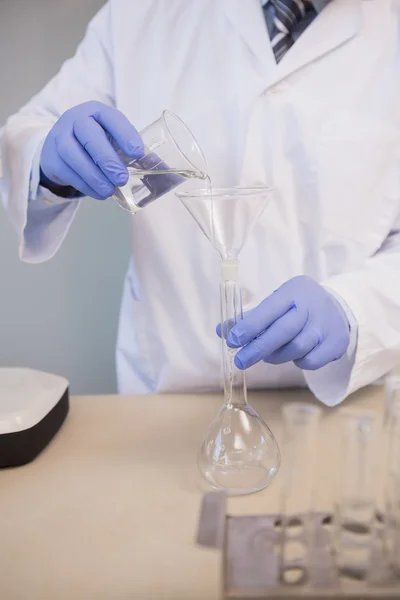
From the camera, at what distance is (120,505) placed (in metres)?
0.70

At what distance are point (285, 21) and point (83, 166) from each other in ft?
1.50

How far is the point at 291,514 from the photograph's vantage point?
0.52 m

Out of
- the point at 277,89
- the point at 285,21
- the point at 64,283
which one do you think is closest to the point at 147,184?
the point at 277,89

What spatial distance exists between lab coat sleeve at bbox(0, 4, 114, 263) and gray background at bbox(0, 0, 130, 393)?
0.40 meters

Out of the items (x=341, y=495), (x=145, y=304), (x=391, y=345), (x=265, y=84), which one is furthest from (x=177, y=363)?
(x=341, y=495)

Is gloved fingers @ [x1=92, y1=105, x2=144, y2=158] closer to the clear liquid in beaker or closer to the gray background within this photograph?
the clear liquid in beaker

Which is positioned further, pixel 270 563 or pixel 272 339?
pixel 272 339

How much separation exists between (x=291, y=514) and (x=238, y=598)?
10 cm

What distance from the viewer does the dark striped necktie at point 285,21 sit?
1.01m

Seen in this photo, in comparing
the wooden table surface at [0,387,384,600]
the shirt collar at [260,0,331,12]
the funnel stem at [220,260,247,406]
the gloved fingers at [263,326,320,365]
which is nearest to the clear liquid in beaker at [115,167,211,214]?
the funnel stem at [220,260,247,406]

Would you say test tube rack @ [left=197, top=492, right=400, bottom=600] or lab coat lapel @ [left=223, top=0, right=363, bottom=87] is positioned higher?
lab coat lapel @ [left=223, top=0, right=363, bottom=87]

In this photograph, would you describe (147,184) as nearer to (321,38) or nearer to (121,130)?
(121,130)

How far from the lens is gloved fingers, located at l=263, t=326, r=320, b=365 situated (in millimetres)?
753

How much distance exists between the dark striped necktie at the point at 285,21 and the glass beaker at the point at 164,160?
14.1 inches
